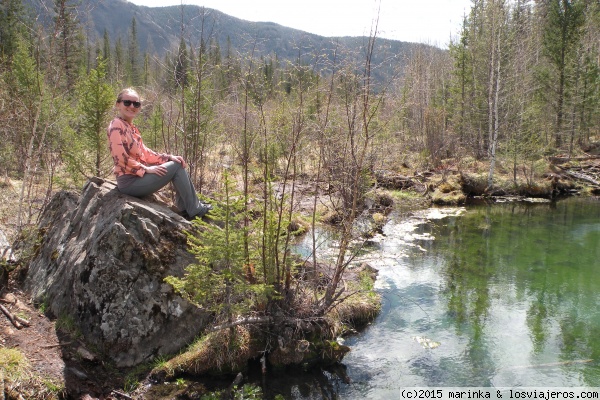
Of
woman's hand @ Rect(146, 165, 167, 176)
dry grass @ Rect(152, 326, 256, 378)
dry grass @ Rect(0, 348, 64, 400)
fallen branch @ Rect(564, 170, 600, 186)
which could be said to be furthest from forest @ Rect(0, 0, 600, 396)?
fallen branch @ Rect(564, 170, 600, 186)

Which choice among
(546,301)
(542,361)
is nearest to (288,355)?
(542,361)

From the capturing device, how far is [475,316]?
7.36m

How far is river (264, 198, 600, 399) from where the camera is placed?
5500 mm

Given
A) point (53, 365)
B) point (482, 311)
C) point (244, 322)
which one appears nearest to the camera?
point (53, 365)

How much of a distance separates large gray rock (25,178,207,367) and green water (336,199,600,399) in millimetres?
2238

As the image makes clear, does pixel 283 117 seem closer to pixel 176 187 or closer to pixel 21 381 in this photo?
pixel 176 187

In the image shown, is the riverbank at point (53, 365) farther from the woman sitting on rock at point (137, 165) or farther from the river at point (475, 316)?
Answer: the woman sitting on rock at point (137, 165)

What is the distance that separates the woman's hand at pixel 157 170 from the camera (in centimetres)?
535

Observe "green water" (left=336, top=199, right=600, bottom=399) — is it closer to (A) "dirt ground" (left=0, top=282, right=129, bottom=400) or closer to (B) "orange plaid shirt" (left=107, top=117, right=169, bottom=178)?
(A) "dirt ground" (left=0, top=282, right=129, bottom=400)

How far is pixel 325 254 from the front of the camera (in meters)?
9.35

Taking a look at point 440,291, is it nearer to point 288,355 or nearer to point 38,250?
point 288,355

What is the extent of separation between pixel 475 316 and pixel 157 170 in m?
5.58

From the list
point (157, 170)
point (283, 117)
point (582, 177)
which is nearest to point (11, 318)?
point (157, 170)

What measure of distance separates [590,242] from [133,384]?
40.4 ft
